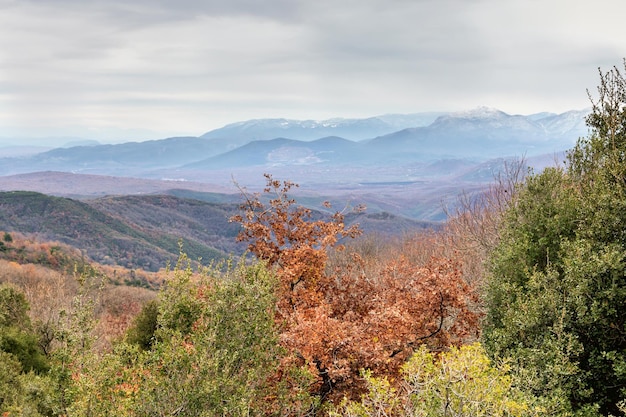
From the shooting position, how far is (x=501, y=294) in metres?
17.8

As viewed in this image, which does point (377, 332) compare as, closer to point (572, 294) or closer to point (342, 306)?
point (342, 306)

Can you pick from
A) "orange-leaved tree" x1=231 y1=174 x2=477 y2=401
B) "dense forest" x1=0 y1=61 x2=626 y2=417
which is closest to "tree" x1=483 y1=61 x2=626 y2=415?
"dense forest" x1=0 y1=61 x2=626 y2=417

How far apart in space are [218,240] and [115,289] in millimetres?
134659

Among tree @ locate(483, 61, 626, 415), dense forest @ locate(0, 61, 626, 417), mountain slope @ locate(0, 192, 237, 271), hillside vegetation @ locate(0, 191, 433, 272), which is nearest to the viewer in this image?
dense forest @ locate(0, 61, 626, 417)

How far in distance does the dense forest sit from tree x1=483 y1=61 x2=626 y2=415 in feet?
0.19

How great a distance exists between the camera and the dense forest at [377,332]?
9.60 meters

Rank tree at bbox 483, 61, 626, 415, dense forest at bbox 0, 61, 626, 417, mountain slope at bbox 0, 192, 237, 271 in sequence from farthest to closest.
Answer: mountain slope at bbox 0, 192, 237, 271
tree at bbox 483, 61, 626, 415
dense forest at bbox 0, 61, 626, 417

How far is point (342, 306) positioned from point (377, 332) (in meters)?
3.94

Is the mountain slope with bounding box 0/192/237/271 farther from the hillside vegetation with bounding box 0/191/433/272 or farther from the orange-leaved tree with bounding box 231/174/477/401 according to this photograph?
the orange-leaved tree with bounding box 231/174/477/401

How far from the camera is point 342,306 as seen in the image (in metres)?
17.9

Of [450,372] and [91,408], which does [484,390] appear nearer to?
[450,372]

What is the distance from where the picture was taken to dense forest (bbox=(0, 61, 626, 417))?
9.60 metres

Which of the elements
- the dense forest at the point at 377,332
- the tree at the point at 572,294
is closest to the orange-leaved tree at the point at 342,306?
the dense forest at the point at 377,332

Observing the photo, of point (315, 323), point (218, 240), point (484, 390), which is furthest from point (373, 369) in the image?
point (218, 240)
